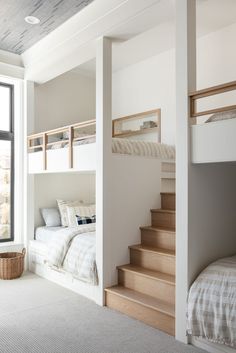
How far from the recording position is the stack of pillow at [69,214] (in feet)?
15.0

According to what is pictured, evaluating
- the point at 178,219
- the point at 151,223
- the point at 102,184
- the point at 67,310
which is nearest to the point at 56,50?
the point at 102,184

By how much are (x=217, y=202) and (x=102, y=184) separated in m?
1.18

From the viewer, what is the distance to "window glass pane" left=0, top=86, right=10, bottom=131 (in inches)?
190

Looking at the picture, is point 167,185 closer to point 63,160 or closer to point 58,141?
point 63,160

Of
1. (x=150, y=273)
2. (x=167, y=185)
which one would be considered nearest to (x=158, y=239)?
(x=150, y=273)

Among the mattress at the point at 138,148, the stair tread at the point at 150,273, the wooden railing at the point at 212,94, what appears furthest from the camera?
the mattress at the point at 138,148

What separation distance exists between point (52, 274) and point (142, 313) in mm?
1637

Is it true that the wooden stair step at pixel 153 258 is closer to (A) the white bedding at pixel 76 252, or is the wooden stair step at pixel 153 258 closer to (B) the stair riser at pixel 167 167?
(A) the white bedding at pixel 76 252

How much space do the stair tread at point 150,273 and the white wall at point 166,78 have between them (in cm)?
201

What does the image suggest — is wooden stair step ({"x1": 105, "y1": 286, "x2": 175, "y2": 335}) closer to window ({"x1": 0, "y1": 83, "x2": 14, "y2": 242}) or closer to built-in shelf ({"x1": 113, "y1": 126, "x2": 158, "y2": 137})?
window ({"x1": 0, "y1": 83, "x2": 14, "y2": 242})

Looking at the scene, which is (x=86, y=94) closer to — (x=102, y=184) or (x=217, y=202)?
(x=102, y=184)

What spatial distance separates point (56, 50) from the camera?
414 centimetres

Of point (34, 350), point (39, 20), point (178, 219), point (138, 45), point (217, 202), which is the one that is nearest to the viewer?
point (34, 350)

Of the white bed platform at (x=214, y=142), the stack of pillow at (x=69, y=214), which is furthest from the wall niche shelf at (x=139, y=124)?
the white bed platform at (x=214, y=142)
